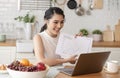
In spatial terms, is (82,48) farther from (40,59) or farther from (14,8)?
(14,8)

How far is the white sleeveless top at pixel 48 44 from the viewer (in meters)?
2.62

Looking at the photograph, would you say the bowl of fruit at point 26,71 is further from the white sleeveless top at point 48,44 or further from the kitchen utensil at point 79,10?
the kitchen utensil at point 79,10

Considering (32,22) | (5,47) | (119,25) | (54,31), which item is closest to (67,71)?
(54,31)

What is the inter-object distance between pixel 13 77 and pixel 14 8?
250 cm

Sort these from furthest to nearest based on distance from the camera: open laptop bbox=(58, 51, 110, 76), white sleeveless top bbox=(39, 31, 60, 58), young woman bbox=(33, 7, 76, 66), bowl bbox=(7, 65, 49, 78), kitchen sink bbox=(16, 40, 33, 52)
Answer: kitchen sink bbox=(16, 40, 33, 52)
white sleeveless top bbox=(39, 31, 60, 58)
young woman bbox=(33, 7, 76, 66)
open laptop bbox=(58, 51, 110, 76)
bowl bbox=(7, 65, 49, 78)

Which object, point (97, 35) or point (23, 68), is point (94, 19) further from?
point (23, 68)

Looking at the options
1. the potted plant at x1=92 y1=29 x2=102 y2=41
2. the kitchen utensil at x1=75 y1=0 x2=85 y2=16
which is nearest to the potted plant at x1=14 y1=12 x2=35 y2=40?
the kitchen utensil at x1=75 y1=0 x2=85 y2=16

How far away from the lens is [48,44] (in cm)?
266

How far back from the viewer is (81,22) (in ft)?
13.8

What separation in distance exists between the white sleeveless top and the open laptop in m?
0.57

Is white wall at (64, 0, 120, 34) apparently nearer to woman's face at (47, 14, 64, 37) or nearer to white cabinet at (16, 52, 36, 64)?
white cabinet at (16, 52, 36, 64)

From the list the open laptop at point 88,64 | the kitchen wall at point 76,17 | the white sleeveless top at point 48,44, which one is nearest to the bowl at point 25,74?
the open laptop at point 88,64

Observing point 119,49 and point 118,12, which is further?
point 118,12

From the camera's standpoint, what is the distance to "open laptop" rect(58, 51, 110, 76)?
187 centimetres
